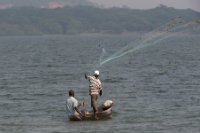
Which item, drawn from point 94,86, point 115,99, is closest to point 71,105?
point 94,86

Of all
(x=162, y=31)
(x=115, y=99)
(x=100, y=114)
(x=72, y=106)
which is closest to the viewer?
(x=162, y=31)

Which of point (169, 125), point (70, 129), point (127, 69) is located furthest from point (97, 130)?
point (127, 69)

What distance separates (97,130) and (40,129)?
2.48 meters

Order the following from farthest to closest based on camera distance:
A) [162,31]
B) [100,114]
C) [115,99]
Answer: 1. [115,99]
2. [100,114]
3. [162,31]

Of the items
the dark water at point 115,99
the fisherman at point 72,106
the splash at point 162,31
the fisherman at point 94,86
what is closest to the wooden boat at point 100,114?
the fisherman at point 72,106

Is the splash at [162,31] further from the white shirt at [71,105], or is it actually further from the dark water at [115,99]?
the dark water at [115,99]

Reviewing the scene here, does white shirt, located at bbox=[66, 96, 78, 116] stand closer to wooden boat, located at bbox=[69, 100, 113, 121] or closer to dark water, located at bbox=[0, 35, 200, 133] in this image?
wooden boat, located at bbox=[69, 100, 113, 121]

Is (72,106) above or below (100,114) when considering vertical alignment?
above

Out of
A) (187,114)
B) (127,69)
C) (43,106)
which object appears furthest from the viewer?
(127,69)

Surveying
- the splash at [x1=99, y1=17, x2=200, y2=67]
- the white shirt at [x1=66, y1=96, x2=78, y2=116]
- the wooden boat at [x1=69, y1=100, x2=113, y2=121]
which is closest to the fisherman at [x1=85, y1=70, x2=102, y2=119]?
the wooden boat at [x1=69, y1=100, x2=113, y2=121]

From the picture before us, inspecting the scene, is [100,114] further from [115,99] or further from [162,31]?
[115,99]

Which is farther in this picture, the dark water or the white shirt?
the white shirt

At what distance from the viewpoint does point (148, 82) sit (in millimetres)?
55500

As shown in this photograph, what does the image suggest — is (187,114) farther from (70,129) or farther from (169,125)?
(70,129)
